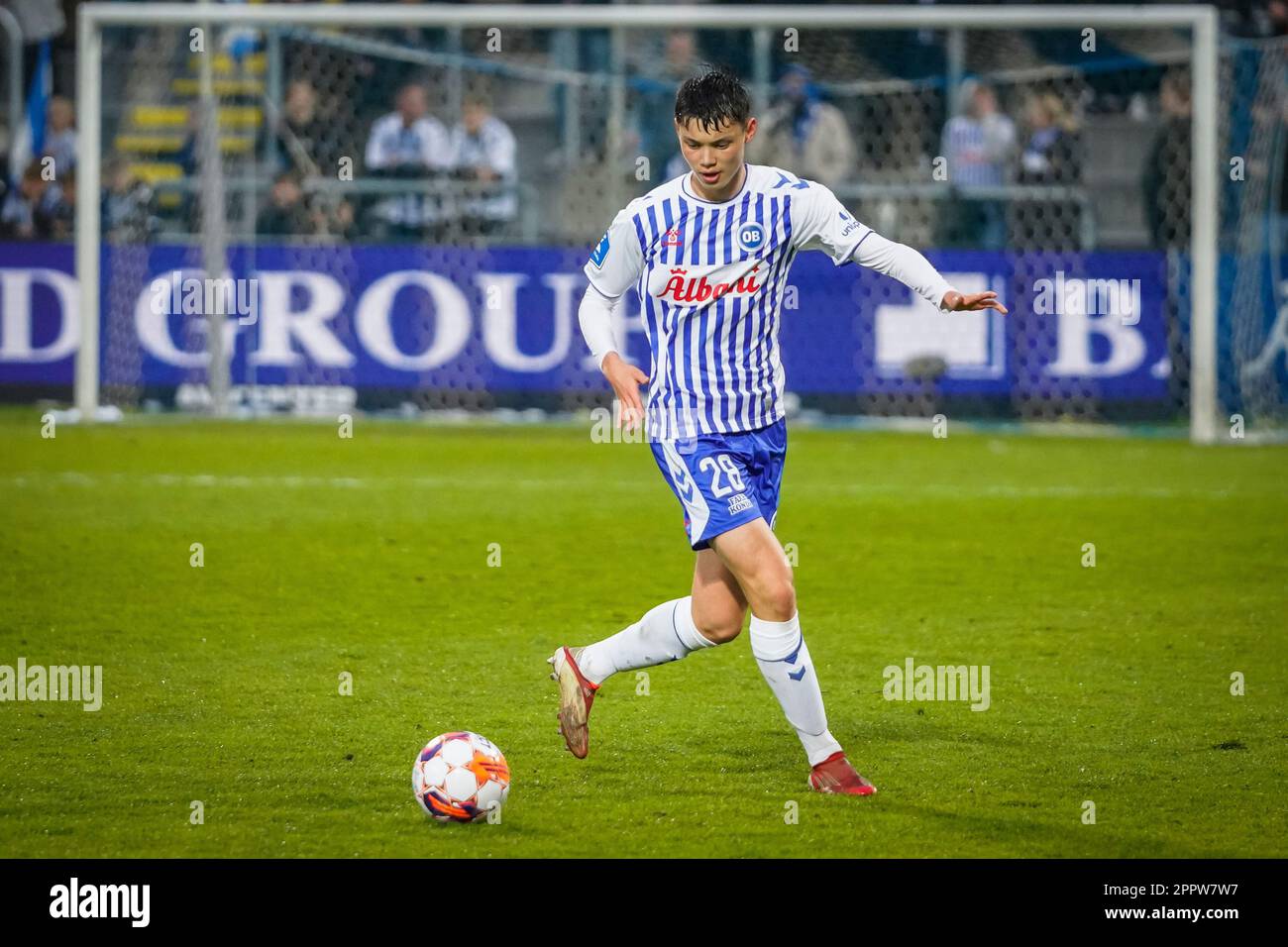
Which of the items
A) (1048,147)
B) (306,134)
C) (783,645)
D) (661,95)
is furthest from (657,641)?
(661,95)

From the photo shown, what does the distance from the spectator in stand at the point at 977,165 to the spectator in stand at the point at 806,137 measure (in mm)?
973

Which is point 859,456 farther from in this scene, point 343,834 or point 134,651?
point 343,834

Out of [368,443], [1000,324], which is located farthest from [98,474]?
[1000,324]

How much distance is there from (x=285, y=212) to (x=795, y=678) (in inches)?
461

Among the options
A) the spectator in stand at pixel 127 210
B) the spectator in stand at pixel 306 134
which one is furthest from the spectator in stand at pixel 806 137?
the spectator in stand at pixel 127 210

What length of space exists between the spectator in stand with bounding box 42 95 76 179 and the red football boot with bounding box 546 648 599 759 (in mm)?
13519

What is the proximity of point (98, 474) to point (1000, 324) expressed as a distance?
23.7ft

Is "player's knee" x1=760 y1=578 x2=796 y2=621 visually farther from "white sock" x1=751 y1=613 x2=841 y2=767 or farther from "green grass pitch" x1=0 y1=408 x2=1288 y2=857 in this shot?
"green grass pitch" x1=0 y1=408 x2=1288 y2=857

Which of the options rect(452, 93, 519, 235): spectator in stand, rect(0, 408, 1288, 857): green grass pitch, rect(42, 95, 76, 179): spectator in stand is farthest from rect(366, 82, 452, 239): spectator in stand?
rect(0, 408, 1288, 857): green grass pitch

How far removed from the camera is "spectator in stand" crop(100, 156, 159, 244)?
53.2ft

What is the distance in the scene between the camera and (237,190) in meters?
16.8

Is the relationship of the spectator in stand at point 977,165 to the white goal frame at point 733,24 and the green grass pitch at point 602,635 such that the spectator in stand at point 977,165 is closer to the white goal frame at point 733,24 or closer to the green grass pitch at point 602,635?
the white goal frame at point 733,24

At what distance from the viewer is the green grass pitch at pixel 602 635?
5.00 meters

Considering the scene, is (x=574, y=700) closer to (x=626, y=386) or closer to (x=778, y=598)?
(x=778, y=598)
